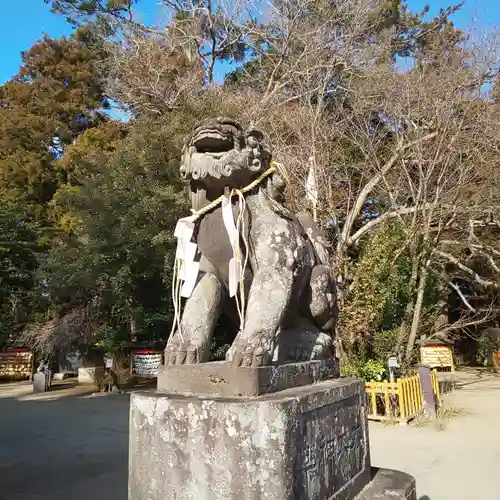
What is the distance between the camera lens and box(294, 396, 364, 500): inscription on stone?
66.1 inches

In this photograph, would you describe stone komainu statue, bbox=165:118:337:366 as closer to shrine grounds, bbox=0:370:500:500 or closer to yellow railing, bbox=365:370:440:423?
shrine grounds, bbox=0:370:500:500

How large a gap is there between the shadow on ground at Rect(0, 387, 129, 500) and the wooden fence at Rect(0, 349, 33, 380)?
428 cm

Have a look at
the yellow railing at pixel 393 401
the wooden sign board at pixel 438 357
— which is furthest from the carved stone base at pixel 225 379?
the wooden sign board at pixel 438 357

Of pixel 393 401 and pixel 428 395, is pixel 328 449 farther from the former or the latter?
pixel 428 395

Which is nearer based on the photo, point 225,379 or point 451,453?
point 225,379

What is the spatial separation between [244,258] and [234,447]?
0.79 meters

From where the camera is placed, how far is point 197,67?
14.1 meters

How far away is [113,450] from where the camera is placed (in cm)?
569

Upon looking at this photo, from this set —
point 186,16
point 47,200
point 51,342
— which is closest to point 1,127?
point 47,200

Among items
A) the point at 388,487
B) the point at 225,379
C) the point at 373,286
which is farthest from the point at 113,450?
the point at 373,286

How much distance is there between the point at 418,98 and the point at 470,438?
19.8ft

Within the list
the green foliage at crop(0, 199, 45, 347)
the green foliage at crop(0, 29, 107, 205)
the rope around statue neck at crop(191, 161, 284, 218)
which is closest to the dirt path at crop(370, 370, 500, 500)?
the rope around statue neck at crop(191, 161, 284, 218)

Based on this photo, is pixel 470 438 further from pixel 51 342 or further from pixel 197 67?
pixel 197 67

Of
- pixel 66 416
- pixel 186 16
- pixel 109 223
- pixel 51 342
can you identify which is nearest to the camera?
pixel 66 416
